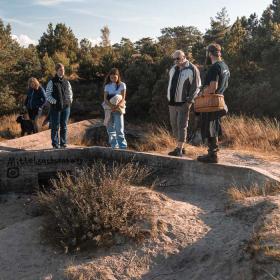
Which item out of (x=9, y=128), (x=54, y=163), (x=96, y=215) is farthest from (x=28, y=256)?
(x=9, y=128)

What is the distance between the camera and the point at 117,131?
8539mm

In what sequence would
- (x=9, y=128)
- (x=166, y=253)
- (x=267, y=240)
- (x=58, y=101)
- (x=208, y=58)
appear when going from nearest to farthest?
(x=267, y=240), (x=166, y=253), (x=208, y=58), (x=58, y=101), (x=9, y=128)

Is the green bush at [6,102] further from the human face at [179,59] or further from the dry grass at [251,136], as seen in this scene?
the human face at [179,59]

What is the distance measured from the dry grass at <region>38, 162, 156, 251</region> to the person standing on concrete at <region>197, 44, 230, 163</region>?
1.59 m

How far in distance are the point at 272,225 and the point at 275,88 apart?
9532mm

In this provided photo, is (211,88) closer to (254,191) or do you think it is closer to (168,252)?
(254,191)

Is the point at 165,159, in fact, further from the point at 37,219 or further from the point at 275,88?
the point at 275,88

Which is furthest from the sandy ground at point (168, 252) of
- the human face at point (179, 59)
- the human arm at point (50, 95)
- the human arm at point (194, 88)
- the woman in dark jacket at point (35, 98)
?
the woman in dark jacket at point (35, 98)

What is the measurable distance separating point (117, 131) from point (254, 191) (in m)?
3.35

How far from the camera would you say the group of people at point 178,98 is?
637 cm

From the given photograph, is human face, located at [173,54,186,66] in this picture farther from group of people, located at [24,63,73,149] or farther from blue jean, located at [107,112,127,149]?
group of people, located at [24,63,73,149]

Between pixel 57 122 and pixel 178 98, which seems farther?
pixel 57 122

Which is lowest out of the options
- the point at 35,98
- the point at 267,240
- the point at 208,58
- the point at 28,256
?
the point at 28,256

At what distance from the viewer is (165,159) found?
24.3 ft
